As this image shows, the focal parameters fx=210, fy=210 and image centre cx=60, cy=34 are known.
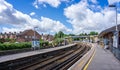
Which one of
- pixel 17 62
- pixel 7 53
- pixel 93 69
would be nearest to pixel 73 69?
pixel 93 69

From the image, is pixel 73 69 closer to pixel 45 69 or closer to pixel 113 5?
pixel 45 69

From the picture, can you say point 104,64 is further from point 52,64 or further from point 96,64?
point 52,64

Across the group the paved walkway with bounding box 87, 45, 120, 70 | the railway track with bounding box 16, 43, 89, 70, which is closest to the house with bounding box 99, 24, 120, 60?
the paved walkway with bounding box 87, 45, 120, 70

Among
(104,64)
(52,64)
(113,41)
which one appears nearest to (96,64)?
(104,64)

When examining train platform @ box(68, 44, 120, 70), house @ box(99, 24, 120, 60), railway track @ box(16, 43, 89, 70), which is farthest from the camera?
house @ box(99, 24, 120, 60)

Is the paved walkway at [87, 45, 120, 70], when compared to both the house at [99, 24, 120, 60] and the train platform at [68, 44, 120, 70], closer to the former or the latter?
the train platform at [68, 44, 120, 70]

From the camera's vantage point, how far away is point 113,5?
978 inches

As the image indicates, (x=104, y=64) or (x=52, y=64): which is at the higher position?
(x=104, y=64)

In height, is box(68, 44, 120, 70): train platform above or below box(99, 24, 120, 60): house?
below

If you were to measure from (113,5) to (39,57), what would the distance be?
42.6 ft

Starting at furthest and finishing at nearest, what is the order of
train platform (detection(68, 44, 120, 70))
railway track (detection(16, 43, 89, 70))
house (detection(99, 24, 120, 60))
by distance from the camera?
house (detection(99, 24, 120, 60))
railway track (detection(16, 43, 89, 70))
train platform (detection(68, 44, 120, 70))

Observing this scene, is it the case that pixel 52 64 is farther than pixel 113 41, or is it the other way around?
pixel 113 41

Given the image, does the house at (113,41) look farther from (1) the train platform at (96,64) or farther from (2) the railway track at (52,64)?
(2) the railway track at (52,64)

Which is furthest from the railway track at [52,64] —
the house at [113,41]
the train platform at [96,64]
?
the house at [113,41]
